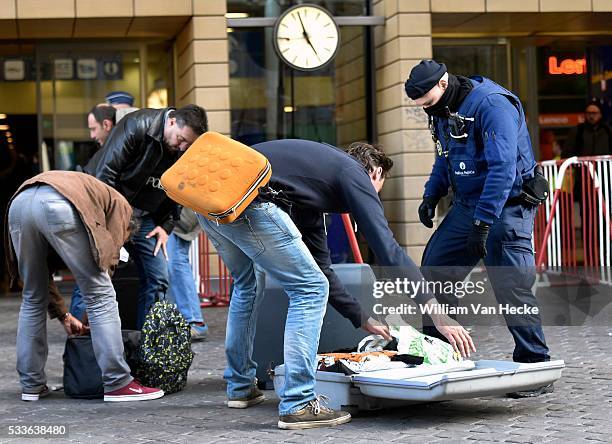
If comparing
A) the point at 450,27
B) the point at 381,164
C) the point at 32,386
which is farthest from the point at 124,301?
the point at 450,27

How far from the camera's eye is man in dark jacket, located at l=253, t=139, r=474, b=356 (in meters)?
5.11

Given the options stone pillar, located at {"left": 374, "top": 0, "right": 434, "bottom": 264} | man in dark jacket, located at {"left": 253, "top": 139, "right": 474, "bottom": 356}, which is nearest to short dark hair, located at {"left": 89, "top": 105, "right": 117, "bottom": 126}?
man in dark jacket, located at {"left": 253, "top": 139, "right": 474, "bottom": 356}

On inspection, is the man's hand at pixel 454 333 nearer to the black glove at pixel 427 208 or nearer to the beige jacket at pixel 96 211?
the black glove at pixel 427 208

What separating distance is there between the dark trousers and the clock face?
801 centimetres

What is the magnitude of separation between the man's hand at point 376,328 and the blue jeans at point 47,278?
1.39 metres

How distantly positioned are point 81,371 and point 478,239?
226 cm

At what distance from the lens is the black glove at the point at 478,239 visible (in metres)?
5.91

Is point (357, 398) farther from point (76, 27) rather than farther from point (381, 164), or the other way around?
point (76, 27)

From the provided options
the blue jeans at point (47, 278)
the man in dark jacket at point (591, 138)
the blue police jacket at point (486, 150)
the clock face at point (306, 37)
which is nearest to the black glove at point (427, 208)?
the blue police jacket at point (486, 150)

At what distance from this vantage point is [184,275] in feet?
29.4

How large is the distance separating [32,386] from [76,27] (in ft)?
27.2

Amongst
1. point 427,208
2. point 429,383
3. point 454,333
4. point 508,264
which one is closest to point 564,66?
point 427,208

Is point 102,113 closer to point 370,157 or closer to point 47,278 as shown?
point 47,278

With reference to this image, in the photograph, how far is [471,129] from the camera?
6.06 m
